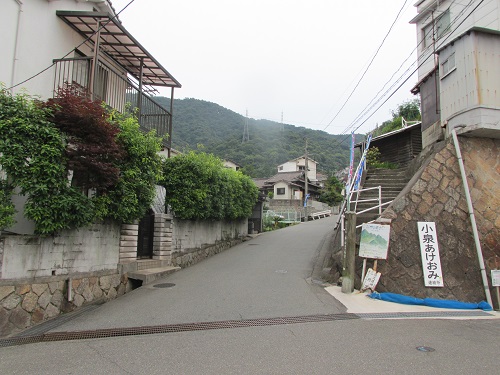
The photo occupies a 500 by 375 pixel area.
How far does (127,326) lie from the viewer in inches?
235

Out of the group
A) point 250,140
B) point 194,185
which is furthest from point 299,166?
point 194,185

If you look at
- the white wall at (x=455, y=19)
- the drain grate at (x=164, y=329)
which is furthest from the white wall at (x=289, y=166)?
the drain grate at (x=164, y=329)

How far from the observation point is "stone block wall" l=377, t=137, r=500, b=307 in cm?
831

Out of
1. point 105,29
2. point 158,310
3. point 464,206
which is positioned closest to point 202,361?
point 158,310

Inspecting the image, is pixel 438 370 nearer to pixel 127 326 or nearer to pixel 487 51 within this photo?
pixel 127 326

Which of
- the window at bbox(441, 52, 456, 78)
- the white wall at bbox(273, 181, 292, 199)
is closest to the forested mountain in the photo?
the white wall at bbox(273, 181, 292, 199)

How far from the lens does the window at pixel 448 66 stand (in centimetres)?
1038

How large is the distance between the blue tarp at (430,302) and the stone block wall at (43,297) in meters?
6.40

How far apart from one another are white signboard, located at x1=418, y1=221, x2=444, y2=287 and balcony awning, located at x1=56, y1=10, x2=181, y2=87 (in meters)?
9.64

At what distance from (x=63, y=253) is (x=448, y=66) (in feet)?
39.1

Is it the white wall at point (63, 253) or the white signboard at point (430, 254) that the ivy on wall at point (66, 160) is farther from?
the white signboard at point (430, 254)

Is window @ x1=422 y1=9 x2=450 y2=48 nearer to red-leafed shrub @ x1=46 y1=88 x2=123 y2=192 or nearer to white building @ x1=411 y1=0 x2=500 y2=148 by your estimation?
white building @ x1=411 y1=0 x2=500 y2=148

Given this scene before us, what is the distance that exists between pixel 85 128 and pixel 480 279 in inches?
388

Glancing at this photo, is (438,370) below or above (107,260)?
below
